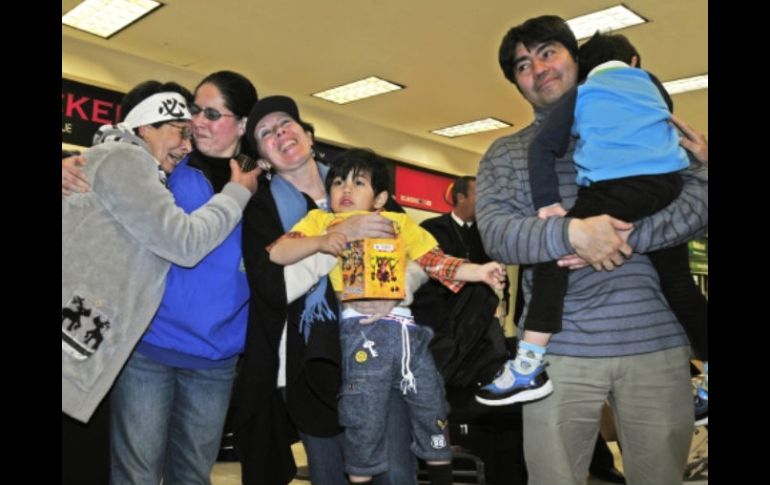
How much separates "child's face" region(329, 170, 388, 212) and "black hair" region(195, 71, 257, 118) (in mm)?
421

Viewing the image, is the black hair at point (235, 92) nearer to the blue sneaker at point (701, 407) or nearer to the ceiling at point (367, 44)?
the blue sneaker at point (701, 407)

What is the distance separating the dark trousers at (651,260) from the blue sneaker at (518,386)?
13 centimetres

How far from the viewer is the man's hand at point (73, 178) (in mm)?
1899

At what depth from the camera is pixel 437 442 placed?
2.11 meters

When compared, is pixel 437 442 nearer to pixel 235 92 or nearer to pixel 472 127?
pixel 235 92

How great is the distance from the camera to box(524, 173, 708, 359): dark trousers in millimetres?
1797

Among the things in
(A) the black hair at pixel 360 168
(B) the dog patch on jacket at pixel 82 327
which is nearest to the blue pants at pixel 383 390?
(A) the black hair at pixel 360 168

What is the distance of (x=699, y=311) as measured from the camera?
6.01 ft

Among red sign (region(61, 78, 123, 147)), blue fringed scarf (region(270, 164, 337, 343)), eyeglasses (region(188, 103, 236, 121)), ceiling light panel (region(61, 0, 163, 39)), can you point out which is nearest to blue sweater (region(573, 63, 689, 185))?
blue fringed scarf (region(270, 164, 337, 343))

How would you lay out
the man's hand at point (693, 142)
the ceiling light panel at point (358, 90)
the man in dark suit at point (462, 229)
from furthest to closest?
1. the ceiling light panel at point (358, 90)
2. the man in dark suit at point (462, 229)
3. the man's hand at point (693, 142)

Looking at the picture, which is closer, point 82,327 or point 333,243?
point 82,327

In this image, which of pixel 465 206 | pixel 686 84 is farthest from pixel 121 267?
pixel 686 84

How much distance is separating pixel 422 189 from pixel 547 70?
9241 millimetres
